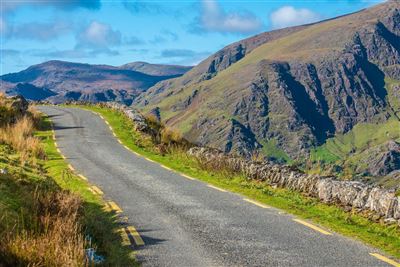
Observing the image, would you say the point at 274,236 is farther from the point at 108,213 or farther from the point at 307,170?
the point at 307,170

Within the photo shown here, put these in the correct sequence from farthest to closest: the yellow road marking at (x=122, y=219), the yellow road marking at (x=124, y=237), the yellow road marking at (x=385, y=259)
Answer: the yellow road marking at (x=122, y=219)
the yellow road marking at (x=124, y=237)
the yellow road marking at (x=385, y=259)

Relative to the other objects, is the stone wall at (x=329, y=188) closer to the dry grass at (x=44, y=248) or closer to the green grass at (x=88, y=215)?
the green grass at (x=88, y=215)

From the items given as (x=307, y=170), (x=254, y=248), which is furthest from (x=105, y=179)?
(x=254, y=248)

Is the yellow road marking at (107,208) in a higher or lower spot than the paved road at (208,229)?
lower

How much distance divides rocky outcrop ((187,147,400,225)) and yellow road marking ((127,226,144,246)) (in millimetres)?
6257

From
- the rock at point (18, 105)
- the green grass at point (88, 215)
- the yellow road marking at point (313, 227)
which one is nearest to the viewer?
the green grass at point (88, 215)

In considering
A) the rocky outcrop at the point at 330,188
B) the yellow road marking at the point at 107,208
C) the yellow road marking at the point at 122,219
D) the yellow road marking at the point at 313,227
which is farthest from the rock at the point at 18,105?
the yellow road marking at the point at 313,227

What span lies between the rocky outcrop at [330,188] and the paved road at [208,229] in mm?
2451

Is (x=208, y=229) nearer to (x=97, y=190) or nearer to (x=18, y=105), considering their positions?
(x=97, y=190)

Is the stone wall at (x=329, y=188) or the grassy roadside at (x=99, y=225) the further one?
the stone wall at (x=329, y=188)

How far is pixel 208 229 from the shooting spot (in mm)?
10586

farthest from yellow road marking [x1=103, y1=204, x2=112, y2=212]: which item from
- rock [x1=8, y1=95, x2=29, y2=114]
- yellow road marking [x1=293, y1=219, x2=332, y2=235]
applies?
rock [x1=8, y1=95, x2=29, y2=114]

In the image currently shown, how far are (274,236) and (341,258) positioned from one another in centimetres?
176

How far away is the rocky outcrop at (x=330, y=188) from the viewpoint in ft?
41.1
